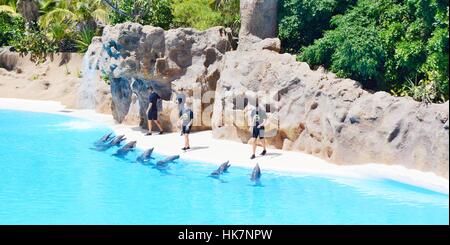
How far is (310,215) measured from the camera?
11.0m

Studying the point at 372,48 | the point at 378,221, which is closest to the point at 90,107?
the point at 372,48

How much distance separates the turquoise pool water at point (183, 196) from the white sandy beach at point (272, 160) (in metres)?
0.33

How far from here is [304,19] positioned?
1900 cm

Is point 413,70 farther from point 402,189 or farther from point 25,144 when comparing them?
point 25,144

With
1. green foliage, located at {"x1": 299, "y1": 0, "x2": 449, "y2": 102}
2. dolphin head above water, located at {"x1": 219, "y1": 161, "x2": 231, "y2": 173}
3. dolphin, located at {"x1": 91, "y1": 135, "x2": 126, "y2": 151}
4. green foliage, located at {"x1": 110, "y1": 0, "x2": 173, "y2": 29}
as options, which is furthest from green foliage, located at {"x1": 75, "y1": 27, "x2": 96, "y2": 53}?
dolphin head above water, located at {"x1": 219, "y1": 161, "x2": 231, "y2": 173}

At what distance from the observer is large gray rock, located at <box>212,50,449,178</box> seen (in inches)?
519

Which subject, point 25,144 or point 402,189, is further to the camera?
point 25,144

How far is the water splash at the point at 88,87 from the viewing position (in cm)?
2502

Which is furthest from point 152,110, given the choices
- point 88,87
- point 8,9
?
point 8,9

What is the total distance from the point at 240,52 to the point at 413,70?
4.82 metres

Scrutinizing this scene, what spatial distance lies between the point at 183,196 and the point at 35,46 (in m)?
20.6

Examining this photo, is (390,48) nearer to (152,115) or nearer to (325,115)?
(325,115)

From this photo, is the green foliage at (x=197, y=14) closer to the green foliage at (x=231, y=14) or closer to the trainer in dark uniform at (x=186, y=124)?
the green foliage at (x=231, y=14)

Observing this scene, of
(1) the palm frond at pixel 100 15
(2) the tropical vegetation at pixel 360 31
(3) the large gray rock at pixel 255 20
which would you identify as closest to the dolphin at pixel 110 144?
(3) the large gray rock at pixel 255 20
